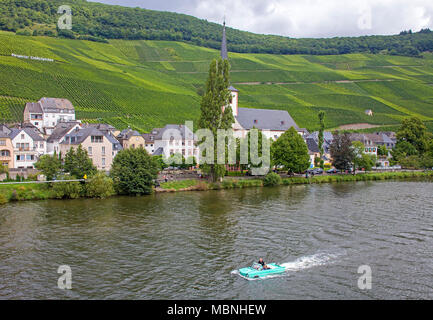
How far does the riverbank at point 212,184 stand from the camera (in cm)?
5433

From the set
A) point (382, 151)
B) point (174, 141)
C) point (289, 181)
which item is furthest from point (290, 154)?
point (382, 151)

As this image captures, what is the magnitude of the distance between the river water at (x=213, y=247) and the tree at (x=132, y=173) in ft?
9.91

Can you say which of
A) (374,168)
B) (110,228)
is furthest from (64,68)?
(110,228)

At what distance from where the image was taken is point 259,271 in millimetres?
27047

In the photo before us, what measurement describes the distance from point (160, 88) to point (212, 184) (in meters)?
87.0

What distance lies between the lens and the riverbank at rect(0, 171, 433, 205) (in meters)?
54.3

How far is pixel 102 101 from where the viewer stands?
121938mm

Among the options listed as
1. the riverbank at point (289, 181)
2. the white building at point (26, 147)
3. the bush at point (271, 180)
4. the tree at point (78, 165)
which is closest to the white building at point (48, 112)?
the white building at point (26, 147)

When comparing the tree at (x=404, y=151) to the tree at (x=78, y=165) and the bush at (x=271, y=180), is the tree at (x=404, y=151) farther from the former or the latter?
the tree at (x=78, y=165)

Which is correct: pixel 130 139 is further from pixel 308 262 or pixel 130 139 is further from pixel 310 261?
pixel 308 262

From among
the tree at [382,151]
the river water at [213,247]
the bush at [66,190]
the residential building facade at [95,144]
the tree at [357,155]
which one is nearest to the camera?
the river water at [213,247]

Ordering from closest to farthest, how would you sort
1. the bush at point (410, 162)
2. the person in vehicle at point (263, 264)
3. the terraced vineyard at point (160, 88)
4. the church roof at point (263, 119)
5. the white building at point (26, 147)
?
the person in vehicle at point (263, 264) → the white building at point (26, 147) → the bush at point (410, 162) → the church roof at point (263, 119) → the terraced vineyard at point (160, 88)
